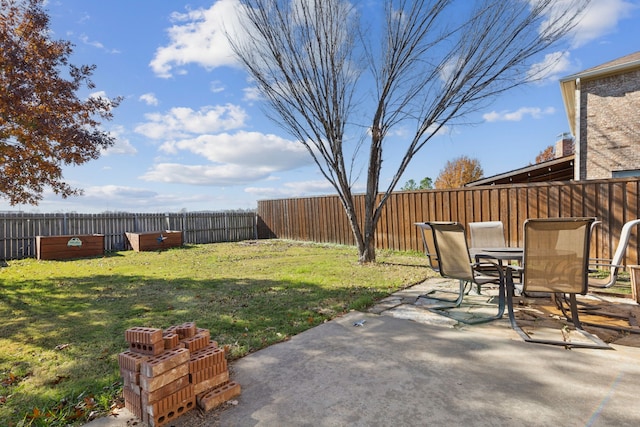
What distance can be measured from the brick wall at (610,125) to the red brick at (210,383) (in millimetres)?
10892

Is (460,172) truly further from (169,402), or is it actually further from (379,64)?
(169,402)

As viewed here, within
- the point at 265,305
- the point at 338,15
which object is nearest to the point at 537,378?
the point at 265,305

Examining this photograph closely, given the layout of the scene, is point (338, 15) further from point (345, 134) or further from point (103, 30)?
point (103, 30)

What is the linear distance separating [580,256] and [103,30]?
8041 mm

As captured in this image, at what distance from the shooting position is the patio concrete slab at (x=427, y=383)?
65.8 inches

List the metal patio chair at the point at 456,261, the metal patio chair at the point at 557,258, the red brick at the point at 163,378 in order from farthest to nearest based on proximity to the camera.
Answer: the metal patio chair at the point at 456,261 < the metal patio chair at the point at 557,258 < the red brick at the point at 163,378

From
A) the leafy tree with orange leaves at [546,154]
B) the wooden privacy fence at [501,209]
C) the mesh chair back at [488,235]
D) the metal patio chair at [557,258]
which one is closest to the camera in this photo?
the metal patio chair at [557,258]

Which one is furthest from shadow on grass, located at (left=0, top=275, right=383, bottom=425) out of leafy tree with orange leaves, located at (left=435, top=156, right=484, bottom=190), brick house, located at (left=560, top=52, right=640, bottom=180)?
leafy tree with orange leaves, located at (left=435, top=156, right=484, bottom=190)

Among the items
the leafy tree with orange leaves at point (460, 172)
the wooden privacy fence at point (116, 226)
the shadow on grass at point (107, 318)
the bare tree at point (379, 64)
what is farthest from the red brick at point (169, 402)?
the leafy tree with orange leaves at point (460, 172)

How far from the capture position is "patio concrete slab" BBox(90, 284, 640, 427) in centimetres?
167

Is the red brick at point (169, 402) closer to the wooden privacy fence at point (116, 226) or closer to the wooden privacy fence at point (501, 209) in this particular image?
the wooden privacy fence at point (501, 209)

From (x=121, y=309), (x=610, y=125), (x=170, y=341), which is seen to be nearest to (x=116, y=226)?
(x=121, y=309)

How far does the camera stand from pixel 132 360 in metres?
1.75

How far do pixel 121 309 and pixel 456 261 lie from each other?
13.7 ft
